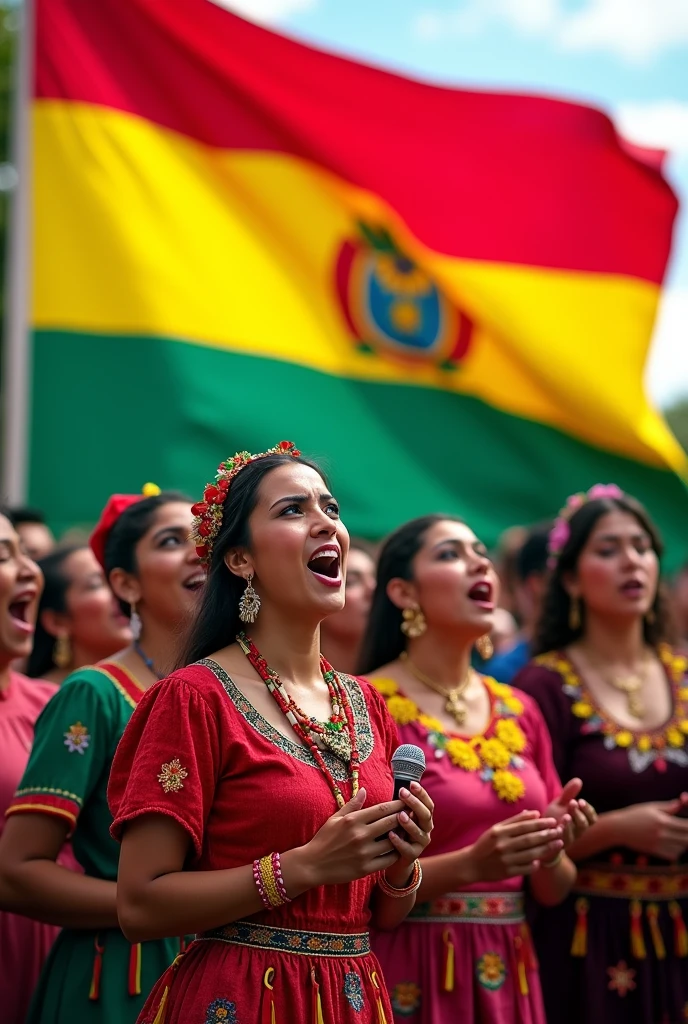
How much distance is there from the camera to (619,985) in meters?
5.02

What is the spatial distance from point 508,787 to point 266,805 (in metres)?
1.64

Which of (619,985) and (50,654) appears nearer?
(619,985)

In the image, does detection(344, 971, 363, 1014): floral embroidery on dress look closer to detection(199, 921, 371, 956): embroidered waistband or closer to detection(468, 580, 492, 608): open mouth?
detection(199, 921, 371, 956): embroidered waistband

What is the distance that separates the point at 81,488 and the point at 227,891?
3.86 metres

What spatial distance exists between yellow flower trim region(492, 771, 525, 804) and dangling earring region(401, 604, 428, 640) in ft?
2.08

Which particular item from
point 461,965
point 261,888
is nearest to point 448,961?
point 461,965

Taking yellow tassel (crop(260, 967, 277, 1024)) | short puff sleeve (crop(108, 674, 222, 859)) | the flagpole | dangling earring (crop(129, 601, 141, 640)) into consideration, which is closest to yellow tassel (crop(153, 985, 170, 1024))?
yellow tassel (crop(260, 967, 277, 1024))

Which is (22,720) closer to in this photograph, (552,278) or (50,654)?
(50,654)

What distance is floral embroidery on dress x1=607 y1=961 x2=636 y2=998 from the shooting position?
16.5 feet

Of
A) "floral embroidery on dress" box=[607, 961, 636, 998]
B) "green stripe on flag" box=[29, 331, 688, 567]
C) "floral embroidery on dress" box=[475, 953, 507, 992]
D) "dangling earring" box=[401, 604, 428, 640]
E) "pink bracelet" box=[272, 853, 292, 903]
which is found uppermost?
"green stripe on flag" box=[29, 331, 688, 567]

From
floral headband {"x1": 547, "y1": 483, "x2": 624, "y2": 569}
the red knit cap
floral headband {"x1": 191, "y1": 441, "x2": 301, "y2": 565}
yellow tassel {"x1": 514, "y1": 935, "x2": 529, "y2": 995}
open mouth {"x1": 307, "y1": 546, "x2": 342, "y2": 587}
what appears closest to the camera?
open mouth {"x1": 307, "y1": 546, "x2": 342, "y2": 587}

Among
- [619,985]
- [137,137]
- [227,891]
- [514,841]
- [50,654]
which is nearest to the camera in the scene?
[227,891]

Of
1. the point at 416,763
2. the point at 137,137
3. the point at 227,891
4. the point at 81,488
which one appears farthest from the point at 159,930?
the point at 137,137

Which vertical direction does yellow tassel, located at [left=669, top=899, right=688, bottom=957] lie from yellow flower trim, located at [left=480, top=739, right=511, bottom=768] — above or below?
below
